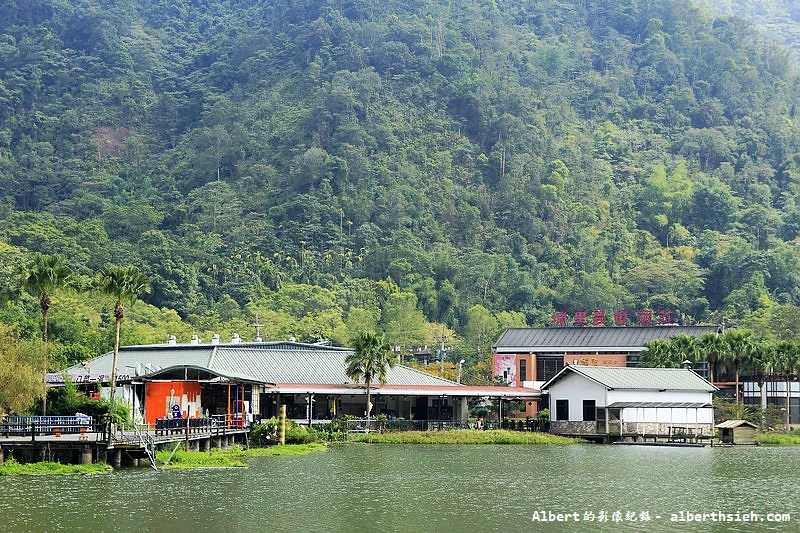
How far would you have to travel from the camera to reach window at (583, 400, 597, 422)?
277 ft

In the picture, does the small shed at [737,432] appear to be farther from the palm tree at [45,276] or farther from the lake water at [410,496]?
the palm tree at [45,276]

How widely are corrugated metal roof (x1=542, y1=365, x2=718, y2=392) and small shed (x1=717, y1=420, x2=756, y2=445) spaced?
177 inches

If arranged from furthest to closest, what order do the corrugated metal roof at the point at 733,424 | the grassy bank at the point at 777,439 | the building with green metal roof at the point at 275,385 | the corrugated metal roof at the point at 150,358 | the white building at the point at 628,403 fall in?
1. the corrugated metal roof at the point at 150,358
2. the grassy bank at the point at 777,439
3. the white building at the point at 628,403
4. the corrugated metal roof at the point at 733,424
5. the building with green metal roof at the point at 275,385

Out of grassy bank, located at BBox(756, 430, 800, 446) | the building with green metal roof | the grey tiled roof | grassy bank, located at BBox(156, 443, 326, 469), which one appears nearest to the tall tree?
grassy bank, located at BBox(756, 430, 800, 446)

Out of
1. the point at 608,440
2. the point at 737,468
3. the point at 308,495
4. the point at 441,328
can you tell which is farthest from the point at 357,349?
the point at 441,328

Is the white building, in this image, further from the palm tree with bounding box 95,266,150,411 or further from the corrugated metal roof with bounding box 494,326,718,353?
the palm tree with bounding box 95,266,150,411

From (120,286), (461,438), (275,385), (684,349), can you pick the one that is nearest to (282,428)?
(275,385)

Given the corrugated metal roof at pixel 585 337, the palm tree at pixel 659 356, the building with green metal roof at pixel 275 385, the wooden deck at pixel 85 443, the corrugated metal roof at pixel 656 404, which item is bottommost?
the wooden deck at pixel 85 443

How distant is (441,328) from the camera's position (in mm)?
159875

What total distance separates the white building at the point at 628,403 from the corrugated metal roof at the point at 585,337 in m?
25.3

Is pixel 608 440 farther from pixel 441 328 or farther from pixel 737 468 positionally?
pixel 441 328

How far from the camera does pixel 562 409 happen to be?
284ft

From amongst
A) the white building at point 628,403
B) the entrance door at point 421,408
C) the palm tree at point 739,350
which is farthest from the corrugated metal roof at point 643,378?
the entrance door at point 421,408

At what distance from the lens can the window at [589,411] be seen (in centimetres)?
8456
